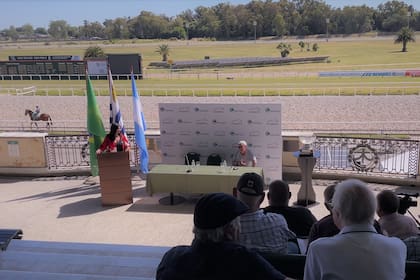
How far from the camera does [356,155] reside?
363 inches

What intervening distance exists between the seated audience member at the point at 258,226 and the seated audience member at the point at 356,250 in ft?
2.80

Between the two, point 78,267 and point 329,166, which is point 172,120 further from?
point 78,267

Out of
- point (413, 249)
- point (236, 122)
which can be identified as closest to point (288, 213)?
point (413, 249)

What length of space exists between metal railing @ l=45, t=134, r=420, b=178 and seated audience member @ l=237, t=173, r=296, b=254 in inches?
241

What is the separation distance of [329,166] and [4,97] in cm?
2769

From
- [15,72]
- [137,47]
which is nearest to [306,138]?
[15,72]

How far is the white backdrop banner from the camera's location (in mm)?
8930

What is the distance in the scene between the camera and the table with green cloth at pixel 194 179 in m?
7.64

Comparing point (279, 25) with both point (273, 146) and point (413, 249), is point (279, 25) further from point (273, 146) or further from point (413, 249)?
point (413, 249)

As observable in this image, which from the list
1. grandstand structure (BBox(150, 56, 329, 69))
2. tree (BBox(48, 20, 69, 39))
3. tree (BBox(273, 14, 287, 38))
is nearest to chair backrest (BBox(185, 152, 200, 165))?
grandstand structure (BBox(150, 56, 329, 69))

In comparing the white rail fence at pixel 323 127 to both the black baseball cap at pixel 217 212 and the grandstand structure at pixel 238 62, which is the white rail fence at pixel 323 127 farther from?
the grandstand structure at pixel 238 62

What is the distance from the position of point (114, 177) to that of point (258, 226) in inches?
215

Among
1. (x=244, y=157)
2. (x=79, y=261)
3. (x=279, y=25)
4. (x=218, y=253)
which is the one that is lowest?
(x=244, y=157)

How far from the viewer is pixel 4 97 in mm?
31234
